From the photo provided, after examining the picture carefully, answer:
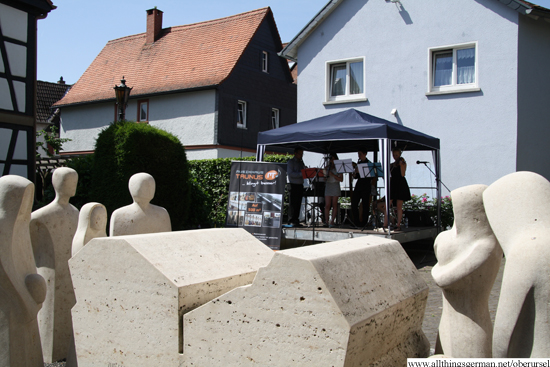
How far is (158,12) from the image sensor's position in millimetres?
26953

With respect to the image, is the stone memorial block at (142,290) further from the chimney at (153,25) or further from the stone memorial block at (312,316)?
the chimney at (153,25)

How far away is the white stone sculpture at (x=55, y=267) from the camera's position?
14.1 feet

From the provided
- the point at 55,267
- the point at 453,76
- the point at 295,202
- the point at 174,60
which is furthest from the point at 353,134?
the point at 174,60

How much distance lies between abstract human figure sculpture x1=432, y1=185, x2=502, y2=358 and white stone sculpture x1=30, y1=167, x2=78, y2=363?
3.11 m

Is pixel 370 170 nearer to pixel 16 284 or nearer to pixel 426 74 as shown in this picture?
pixel 426 74

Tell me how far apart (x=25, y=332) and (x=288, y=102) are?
2427cm

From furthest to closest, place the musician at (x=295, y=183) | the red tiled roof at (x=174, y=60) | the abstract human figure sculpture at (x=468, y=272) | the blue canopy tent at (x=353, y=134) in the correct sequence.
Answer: the red tiled roof at (x=174, y=60) → the musician at (x=295, y=183) → the blue canopy tent at (x=353, y=134) → the abstract human figure sculpture at (x=468, y=272)

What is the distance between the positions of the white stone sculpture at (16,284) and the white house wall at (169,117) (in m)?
18.2

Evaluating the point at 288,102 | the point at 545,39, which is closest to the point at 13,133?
the point at 545,39

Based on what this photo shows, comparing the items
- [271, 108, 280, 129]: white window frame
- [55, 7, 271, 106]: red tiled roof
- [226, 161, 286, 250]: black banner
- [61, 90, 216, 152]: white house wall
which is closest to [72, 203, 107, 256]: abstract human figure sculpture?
[226, 161, 286, 250]: black banner

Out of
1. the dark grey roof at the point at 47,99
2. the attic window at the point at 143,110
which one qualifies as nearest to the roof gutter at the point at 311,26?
the attic window at the point at 143,110

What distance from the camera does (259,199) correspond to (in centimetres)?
988

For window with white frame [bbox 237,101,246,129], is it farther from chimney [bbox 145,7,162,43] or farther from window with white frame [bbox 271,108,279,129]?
chimney [bbox 145,7,162,43]

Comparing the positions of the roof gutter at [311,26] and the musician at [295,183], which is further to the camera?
the roof gutter at [311,26]
